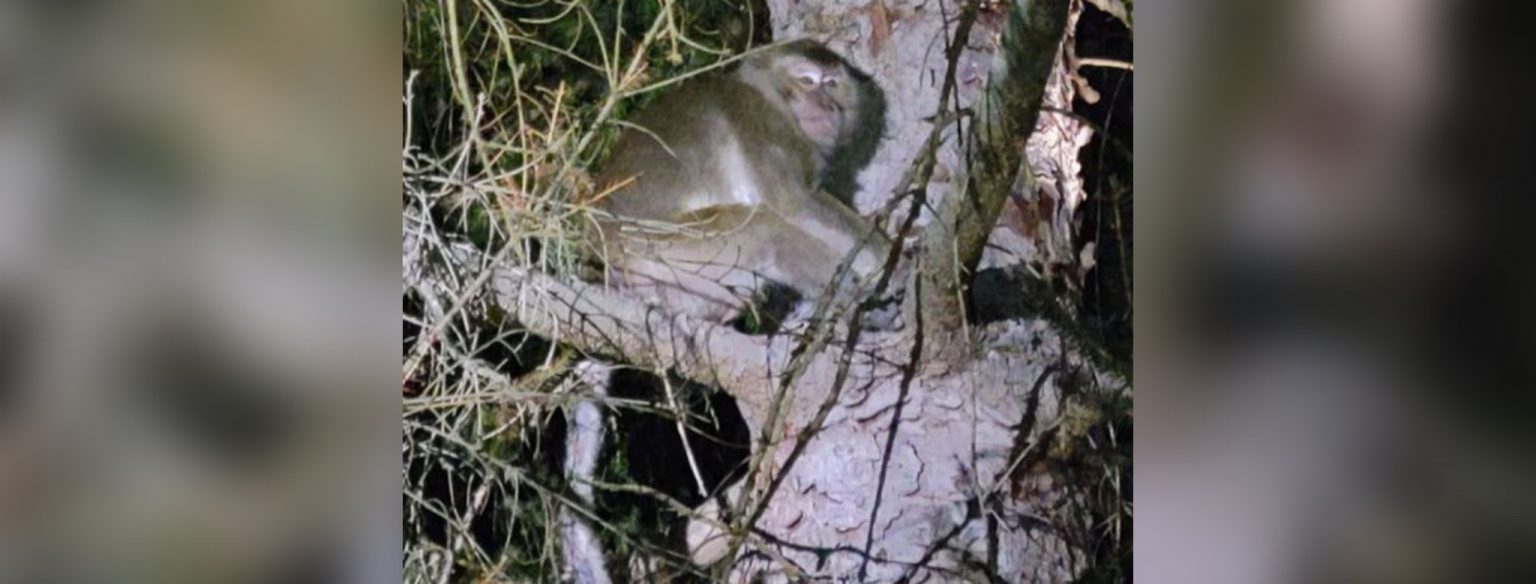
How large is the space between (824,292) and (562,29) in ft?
1.30

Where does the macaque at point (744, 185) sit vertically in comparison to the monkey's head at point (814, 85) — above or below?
below

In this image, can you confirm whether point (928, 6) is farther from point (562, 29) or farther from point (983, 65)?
point (562, 29)

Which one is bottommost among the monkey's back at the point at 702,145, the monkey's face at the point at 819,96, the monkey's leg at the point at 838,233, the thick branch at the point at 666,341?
the thick branch at the point at 666,341

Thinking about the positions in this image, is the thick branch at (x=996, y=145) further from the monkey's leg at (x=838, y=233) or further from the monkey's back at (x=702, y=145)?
the monkey's back at (x=702, y=145)

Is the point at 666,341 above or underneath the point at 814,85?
underneath

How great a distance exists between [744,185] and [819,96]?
12cm
